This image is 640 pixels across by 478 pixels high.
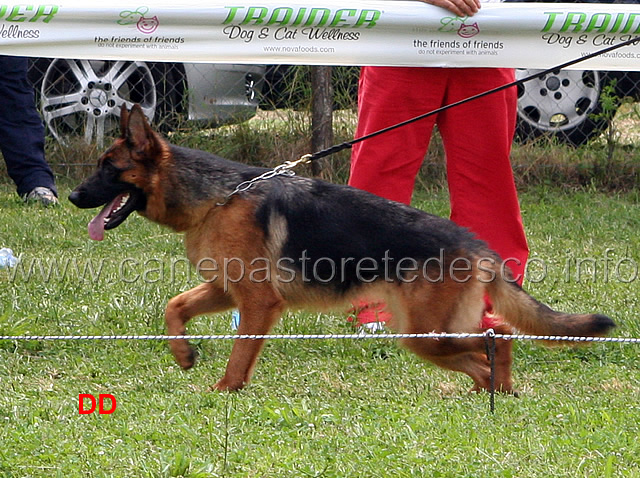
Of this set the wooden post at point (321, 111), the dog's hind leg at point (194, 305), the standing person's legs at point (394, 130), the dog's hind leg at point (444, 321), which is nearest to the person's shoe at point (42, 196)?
the wooden post at point (321, 111)

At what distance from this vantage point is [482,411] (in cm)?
349

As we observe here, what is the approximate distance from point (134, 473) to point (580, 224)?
4.92m

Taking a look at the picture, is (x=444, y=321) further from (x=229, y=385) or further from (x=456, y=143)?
(x=456, y=143)

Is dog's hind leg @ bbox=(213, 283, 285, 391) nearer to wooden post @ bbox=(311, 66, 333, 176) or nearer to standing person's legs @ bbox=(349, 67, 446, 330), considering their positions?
standing person's legs @ bbox=(349, 67, 446, 330)

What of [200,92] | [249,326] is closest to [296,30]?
[249,326]

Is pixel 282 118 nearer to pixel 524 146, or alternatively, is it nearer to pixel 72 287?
pixel 524 146

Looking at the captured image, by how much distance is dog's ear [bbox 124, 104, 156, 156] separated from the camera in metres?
3.93

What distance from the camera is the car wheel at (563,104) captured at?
27.2 feet

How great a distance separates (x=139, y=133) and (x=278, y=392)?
1184 mm

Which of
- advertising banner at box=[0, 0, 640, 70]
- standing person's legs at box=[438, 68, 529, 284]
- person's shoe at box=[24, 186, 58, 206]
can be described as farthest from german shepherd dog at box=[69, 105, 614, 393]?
person's shoe at box=[24, 186, 58, 206]

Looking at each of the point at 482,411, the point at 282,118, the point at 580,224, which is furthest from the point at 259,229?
the point at 282,118

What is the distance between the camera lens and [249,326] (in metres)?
3.94

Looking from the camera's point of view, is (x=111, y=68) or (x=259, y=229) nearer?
(x=259, y=229)

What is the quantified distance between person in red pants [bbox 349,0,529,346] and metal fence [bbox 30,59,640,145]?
131 inches
